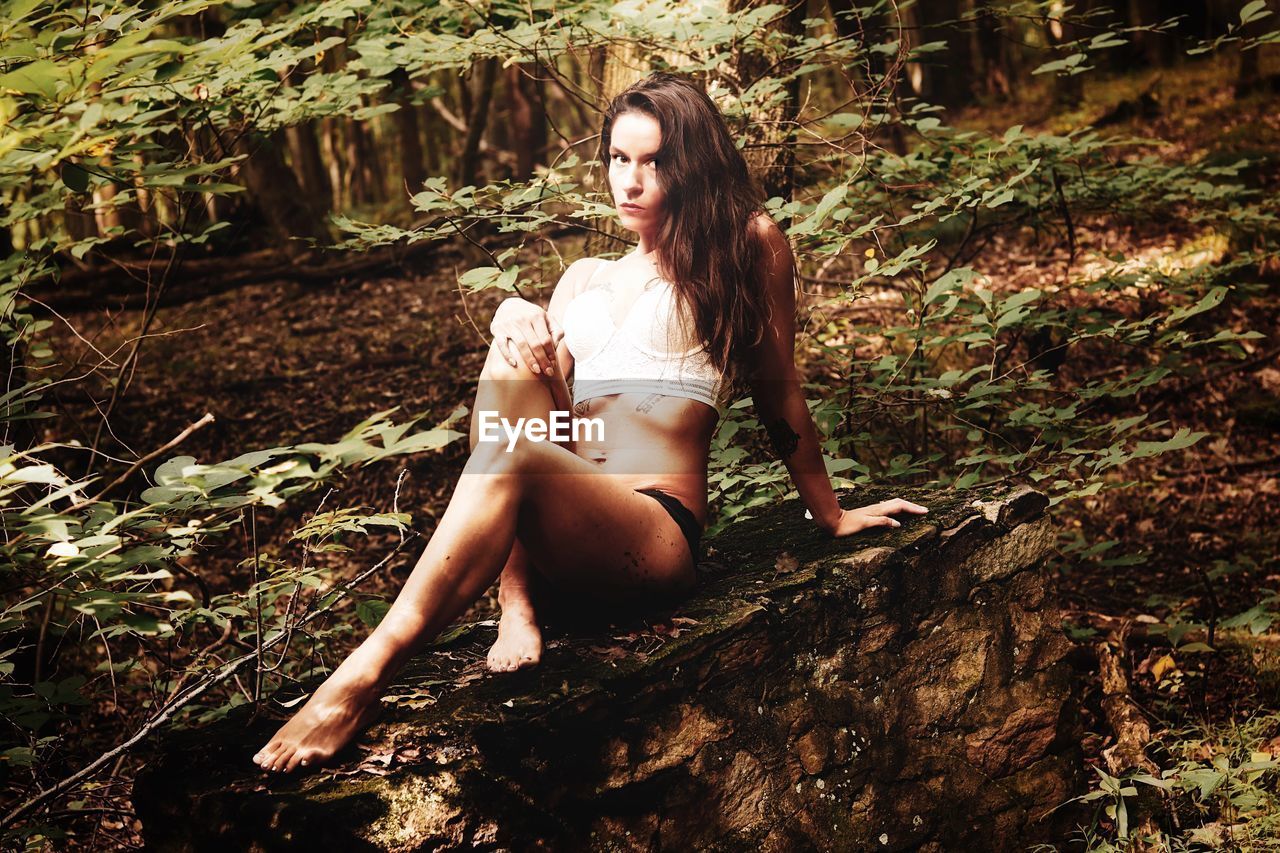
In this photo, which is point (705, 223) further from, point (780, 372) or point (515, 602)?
point (515, 602)

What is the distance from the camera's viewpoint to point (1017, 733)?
2.65 metres

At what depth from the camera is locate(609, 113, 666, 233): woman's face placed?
2.35m

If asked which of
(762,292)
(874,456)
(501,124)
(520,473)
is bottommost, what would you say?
(874,456)

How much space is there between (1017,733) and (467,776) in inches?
68.9

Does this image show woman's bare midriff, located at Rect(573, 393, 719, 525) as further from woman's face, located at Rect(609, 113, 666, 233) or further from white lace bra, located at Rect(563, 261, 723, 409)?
woman's face, located at Rect(609, 113, 666, 233)

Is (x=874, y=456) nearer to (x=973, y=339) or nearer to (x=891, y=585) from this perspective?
(x=973, y=339)

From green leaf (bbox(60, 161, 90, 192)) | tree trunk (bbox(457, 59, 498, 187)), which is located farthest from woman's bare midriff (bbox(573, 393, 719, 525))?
tree trunk (bbox(457, 59, 498, 187))

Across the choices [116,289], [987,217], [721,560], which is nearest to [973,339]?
[721,560]

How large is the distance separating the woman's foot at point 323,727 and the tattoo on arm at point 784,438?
124 cm

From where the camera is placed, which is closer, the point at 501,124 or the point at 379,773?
the point at 379,773

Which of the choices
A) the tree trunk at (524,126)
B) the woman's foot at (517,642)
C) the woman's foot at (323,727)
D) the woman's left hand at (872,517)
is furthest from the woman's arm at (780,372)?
the tree trunk at (524,126)

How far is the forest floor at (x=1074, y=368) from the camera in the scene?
3.34 m

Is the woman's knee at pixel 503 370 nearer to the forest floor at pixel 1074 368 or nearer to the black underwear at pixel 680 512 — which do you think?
the black underwear at pixel 680 512

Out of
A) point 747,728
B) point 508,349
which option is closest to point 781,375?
point 508,349
